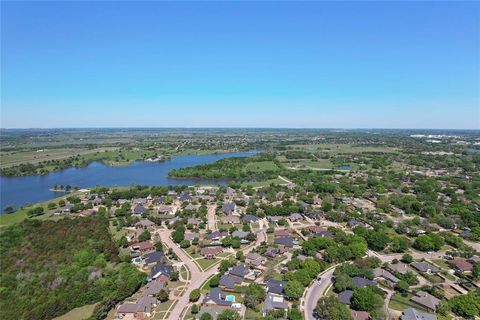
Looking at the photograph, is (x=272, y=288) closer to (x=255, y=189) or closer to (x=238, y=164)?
(x=255, y=189)

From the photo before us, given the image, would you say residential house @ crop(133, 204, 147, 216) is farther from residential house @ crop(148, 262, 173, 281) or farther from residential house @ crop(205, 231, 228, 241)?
residential house @ crop(148, 262, 173, 281)

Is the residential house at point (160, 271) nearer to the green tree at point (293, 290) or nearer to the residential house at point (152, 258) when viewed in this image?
the residential house at point (152, 258)

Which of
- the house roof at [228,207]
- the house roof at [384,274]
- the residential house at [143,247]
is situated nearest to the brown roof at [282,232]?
the house roof at [228,207]

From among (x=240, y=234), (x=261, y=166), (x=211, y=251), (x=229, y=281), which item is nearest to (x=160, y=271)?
(x=211, y=251)

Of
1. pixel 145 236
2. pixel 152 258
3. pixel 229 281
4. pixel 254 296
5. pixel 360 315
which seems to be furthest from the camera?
pixel 145 236

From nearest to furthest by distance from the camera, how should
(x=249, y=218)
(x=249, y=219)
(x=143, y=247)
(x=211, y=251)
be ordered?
(x=211, y=251), (x=143, y=247), (x=249, y=219), (x=249, y=218)

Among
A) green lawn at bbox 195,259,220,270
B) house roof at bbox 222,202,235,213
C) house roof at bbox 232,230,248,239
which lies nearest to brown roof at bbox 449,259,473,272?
house roof at bbox 232,230,248,239

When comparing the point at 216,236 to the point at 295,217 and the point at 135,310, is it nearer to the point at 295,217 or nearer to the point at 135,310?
the point at 295,217
